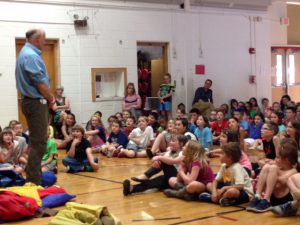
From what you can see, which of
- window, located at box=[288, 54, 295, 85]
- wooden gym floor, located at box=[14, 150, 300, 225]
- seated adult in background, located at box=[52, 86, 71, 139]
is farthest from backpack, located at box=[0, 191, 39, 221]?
window, located at box=[288, 54, 295, 85]

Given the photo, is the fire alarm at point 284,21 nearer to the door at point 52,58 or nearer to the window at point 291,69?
the window at point 291,69

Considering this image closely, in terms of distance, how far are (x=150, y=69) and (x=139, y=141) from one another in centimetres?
534

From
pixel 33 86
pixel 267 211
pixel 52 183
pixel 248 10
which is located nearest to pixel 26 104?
pixel 33 86

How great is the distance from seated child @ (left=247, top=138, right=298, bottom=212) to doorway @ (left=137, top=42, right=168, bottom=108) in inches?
346

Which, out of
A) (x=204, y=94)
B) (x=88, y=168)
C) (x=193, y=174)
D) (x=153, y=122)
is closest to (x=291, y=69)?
(x=204, y=94)

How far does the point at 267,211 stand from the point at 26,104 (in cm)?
265

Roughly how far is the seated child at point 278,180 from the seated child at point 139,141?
14.3ft

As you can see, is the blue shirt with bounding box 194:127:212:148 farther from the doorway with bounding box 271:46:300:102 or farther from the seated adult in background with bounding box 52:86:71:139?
the doorway with bounding box 271:46:300:102

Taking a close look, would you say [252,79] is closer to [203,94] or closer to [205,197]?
[203,94]

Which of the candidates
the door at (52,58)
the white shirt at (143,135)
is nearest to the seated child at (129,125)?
the white shirt at (143,135)

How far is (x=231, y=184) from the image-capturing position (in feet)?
16.4

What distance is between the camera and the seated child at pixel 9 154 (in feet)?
21.5

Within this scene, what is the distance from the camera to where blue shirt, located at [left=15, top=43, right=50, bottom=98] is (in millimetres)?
5121

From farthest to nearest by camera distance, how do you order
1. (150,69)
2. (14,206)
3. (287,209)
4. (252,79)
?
1. (252,79)
2. (150,69)
3. (14,206)
4. (287,209)
